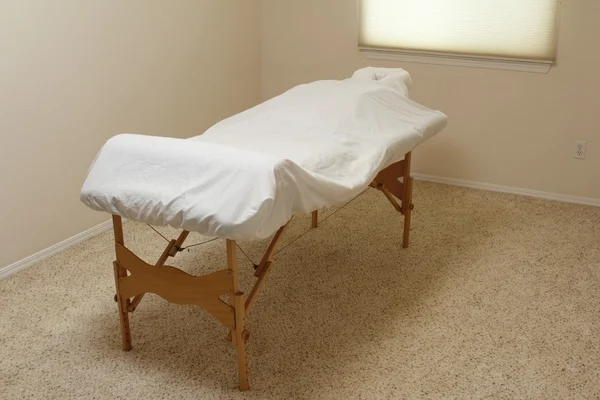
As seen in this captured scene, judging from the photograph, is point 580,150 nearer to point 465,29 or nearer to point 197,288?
point 465,29

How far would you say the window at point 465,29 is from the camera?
12.0 ft

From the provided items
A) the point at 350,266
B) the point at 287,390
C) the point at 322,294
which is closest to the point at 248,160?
the point at 287,390

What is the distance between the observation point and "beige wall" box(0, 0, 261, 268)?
2.88 metres

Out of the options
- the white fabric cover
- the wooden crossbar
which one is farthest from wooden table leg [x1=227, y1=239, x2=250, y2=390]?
the wooden crossbar

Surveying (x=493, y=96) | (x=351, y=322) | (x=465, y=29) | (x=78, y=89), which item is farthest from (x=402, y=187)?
(x=78, y=89)

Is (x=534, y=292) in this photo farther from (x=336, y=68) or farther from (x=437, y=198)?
(x=336, y=68)

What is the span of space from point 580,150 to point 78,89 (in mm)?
2535

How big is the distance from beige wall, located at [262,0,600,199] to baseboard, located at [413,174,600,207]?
0.03m

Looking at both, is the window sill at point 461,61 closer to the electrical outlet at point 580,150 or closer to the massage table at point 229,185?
the electrical outlet at point 580,150

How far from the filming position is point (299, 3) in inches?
166

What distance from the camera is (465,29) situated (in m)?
3.83

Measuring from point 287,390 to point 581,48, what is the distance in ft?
7.96

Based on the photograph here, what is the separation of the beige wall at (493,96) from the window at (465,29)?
0.08 metres

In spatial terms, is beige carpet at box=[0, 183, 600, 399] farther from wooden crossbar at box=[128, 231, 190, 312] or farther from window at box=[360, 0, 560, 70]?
window at box=[360, 0, 560, 70]
